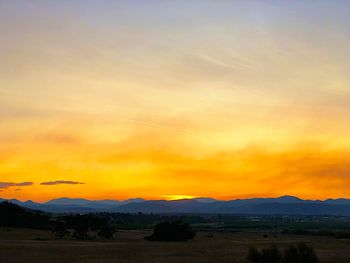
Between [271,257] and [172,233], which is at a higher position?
[172,233]

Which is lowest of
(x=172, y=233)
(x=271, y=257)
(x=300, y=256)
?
(x=271, y=257)

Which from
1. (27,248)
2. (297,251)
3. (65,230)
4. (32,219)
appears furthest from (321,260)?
(32,219)

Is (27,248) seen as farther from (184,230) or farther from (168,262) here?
(184,230)

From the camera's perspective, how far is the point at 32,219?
4259 inches

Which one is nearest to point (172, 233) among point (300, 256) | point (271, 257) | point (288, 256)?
point (271, 257)

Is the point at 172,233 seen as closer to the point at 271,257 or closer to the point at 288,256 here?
the point at 271,257

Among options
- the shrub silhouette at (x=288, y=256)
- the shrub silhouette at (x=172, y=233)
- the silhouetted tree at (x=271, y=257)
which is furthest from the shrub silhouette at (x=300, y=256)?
the shrub silhouette at (x=172, y=233)

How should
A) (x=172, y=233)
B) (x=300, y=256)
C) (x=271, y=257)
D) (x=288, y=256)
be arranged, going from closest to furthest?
1. (x=300, y=256)
2. (x=288, y=256)
3. (x=271, y=257)
4. (x=172, y=233)

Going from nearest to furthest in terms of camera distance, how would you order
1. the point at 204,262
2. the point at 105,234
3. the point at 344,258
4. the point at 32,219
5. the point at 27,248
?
the point at 204,262
the point at 344,258
the point at 27,248
the point at 105,234
the point at 32,219

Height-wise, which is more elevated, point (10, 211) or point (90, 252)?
point (10, 211)

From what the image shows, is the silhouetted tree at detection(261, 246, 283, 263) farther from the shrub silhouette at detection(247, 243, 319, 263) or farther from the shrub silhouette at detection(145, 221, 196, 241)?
the shrub silhouette at detection(145, 221, 196, 241)

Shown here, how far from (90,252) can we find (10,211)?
55.2 m

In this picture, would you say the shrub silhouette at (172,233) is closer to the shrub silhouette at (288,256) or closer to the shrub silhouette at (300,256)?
the shrub silhouette at (288,256)

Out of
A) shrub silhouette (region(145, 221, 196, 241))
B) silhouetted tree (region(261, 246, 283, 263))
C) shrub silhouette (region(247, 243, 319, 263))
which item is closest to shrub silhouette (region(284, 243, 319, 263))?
shrub silhouette (region(247, 243, 319, 263))
